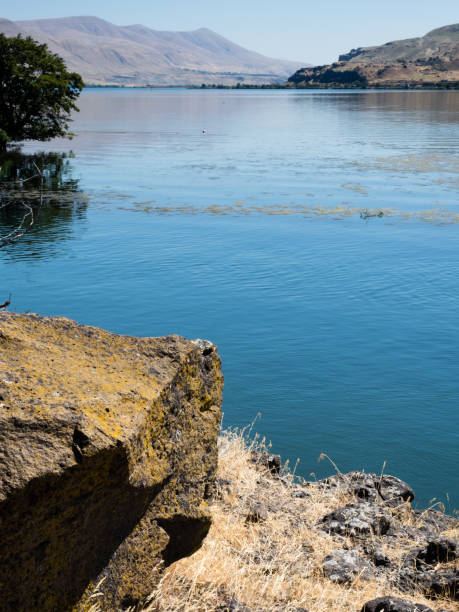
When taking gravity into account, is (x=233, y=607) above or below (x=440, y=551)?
above

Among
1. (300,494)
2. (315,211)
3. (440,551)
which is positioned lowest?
(300,494)

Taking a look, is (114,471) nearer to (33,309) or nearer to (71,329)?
(71,329)

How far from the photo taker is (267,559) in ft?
23.1

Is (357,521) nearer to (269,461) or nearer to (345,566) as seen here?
(345,566)

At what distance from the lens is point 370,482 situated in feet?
33.7

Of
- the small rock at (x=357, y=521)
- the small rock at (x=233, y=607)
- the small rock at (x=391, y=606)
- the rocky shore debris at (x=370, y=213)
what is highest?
the rocky shore debris at (x=370, y=213)

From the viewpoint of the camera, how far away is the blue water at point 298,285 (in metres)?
14.1

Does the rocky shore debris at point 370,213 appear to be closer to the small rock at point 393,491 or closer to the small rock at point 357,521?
the small rock at point 393,491

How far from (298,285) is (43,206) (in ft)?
62.0

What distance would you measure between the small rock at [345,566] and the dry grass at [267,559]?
0.08 meters

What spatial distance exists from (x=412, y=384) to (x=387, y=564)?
8401 millimetres

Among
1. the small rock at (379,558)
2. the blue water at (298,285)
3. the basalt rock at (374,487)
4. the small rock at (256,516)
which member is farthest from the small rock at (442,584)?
the blue water at (298,285)

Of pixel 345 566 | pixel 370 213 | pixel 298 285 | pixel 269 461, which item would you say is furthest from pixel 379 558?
pixel 370 213

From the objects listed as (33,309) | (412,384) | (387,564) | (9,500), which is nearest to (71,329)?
(9,500)
